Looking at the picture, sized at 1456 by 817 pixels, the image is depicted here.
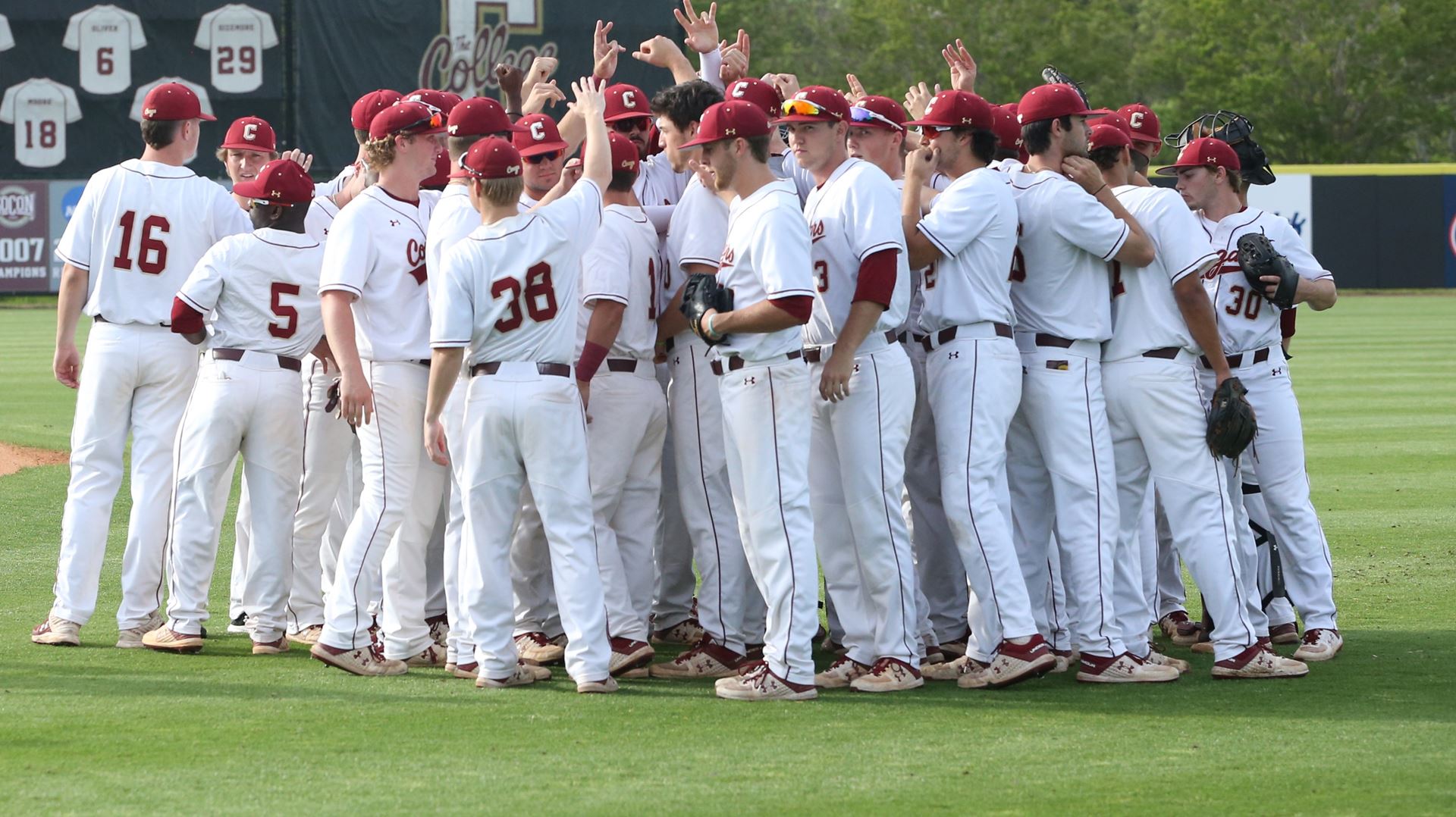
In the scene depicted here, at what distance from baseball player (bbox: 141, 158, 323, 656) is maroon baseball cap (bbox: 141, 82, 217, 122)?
428 mm

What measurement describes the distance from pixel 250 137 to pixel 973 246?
3.06 meters

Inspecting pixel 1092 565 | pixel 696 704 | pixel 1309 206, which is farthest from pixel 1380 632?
pixel 1309 206

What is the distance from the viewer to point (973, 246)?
5.44 metres

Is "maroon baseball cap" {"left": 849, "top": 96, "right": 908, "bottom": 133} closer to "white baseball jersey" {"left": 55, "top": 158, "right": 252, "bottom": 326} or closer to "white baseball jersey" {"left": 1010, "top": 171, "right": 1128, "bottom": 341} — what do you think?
"white baseball jersey" {"left": 1010, "top": 171, "right": 1128, "bottom": 341}

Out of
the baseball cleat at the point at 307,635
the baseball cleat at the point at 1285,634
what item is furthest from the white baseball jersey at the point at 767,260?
the baseball cleat at the point at 1285,634

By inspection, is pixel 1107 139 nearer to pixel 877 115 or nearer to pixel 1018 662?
pixel 877 115

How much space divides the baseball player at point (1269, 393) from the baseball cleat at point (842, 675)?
156 centimetres

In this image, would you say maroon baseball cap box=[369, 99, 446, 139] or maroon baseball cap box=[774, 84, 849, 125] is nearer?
maroon baseball cap box=[774, 84, 849, 125]

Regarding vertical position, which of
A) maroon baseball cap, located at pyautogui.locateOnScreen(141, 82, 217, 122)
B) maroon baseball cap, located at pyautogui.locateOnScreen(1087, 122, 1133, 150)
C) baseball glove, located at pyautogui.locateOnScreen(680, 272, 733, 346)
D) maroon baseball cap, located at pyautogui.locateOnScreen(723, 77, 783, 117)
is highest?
maroon baseball cap, located at pyautogui.locateOnScreen(141, 82, 217, 122)

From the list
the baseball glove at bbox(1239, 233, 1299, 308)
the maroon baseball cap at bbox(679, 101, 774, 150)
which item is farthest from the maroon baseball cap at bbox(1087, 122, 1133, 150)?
the maroon baseball cap at bbox(679, 101, 774, 150)

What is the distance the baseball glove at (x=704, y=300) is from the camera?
5.11 metres

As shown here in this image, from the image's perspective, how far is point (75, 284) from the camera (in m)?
6.11

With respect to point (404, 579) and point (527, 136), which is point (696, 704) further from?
point (527, 136)

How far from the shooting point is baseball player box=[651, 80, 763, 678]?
5.63 m
